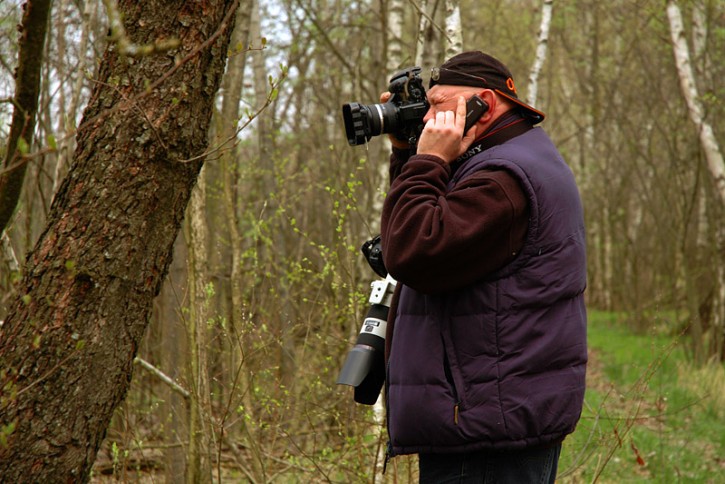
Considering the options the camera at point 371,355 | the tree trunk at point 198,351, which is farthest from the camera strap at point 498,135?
the tree trunk at point 198,351

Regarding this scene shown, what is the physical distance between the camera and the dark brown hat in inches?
90.3

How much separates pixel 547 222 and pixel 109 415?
1318 mm

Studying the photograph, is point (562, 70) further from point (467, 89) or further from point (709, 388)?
point (467, 89)

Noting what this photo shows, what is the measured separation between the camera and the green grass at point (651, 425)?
3.86 m

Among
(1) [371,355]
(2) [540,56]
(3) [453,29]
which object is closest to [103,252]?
(1) [371,355]

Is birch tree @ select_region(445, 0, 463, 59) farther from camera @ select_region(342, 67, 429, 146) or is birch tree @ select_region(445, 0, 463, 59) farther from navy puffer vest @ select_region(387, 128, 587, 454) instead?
navy puffer vest @ select_region(387, 128, 587, 454)

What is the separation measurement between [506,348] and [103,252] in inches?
42.9

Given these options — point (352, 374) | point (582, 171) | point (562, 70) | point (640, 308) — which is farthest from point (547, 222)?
point (562, 70)

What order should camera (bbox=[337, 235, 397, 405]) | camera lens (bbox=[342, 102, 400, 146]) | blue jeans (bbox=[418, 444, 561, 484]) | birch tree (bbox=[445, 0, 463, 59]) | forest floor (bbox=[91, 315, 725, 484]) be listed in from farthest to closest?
birch tree (bbox=[445, 0, 463, 59]) < forest floor (bbox=[91, 315, 725, 484]) < camera lens (bbox=[342, 102, 400, 146]) < camera (bbox=[337, 235, 397, 405]) < blue jeans (bbox=[418, 444, 561, 484])

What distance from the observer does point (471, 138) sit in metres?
2.27

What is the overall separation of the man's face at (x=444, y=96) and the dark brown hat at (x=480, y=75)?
0.05 ft

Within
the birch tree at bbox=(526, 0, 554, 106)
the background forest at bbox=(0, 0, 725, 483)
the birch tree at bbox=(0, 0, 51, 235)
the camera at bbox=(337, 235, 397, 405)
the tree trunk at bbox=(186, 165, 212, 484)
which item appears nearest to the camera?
the birch tree at bbox=(0, 0, 51, 235)

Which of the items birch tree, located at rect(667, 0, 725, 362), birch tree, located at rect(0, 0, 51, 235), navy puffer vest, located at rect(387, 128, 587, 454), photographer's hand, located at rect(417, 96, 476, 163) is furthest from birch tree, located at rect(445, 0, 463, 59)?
birch tree, located at rect(667, 0, 725, 362)

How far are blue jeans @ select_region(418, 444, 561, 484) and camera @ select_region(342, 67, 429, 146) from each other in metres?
1.02
